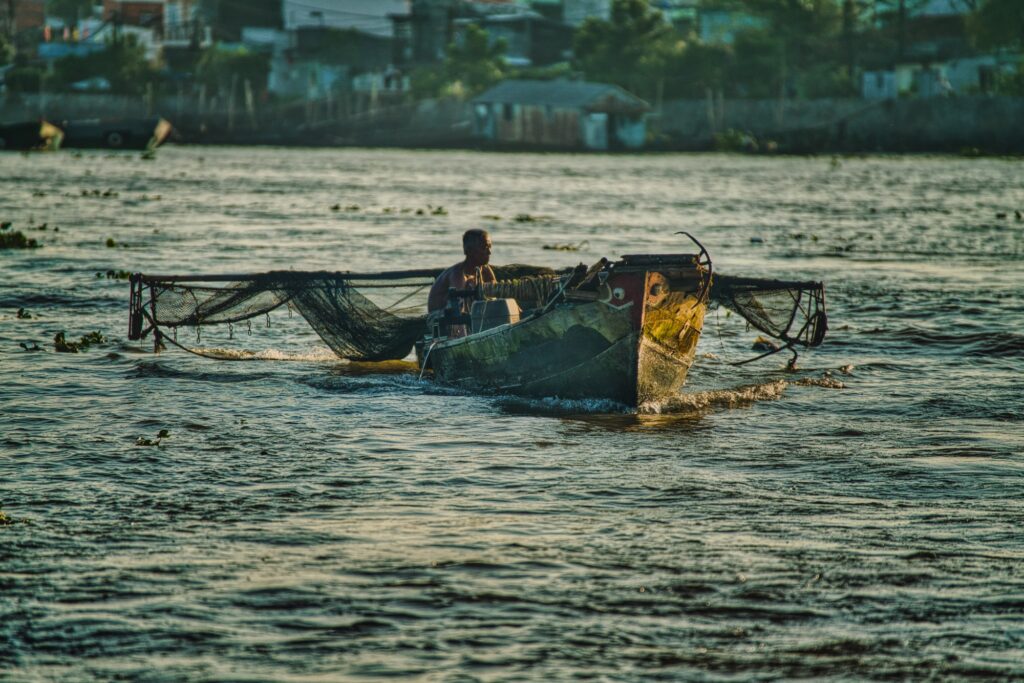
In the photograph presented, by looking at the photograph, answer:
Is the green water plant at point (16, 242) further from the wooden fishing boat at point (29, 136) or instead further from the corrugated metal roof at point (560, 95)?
the corrugated metal roof at point (560, 95)

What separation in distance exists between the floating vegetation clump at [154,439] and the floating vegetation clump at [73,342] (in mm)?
4726

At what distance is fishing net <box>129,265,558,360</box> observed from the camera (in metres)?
14.3

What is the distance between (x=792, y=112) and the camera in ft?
247

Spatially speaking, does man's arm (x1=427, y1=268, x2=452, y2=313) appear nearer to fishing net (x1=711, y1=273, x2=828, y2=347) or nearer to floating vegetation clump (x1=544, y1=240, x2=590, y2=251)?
fishing net (x1=711, y1=273, x2=828, y2=347)

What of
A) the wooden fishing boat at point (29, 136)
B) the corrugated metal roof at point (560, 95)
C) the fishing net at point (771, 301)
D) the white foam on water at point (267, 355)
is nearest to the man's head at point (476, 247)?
the fishing net at point (771, 301)

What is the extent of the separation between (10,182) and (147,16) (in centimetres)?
6075

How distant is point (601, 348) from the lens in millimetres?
12125

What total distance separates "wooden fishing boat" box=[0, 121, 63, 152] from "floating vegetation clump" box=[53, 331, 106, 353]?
54744 mm

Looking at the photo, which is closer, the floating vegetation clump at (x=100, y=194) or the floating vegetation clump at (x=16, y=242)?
the floating vegetation clump at (x=16, y=242)

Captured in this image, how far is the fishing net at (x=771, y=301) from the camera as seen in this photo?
1339 cm

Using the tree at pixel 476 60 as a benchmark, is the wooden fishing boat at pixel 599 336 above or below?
below

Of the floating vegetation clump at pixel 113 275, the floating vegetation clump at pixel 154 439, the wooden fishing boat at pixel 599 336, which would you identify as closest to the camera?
the floating vegetation clump at pixel 154 439

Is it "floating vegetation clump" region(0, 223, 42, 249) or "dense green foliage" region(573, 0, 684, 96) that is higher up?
"dense green foliage" region(573, 0, 684, 96)

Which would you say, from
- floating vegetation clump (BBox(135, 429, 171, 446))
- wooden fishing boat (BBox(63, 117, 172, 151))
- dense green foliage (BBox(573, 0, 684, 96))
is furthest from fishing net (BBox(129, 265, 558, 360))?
dense green foliage (BBox(573, 0, 684, 96))
